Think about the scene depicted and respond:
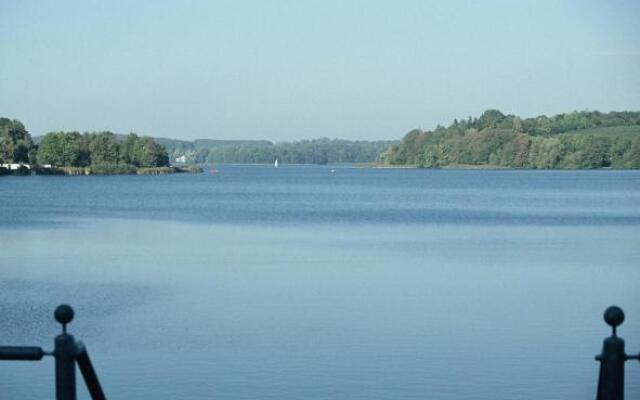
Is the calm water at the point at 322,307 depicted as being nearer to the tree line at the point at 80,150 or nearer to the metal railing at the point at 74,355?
the metal railing at the point at 74,355

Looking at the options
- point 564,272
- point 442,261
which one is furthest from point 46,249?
point 564,272

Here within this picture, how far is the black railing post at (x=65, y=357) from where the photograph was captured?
800 centimetres

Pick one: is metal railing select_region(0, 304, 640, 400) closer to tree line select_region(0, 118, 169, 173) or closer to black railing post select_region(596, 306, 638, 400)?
black railing post select_region(596, 306, 638, 400)

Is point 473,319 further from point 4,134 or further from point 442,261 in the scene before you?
point 4,134

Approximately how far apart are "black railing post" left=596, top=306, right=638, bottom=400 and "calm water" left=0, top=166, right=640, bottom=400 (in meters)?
6.80

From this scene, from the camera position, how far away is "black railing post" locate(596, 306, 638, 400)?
792 cm

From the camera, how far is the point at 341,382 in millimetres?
15633

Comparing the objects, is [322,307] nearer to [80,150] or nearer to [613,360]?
[613,360]

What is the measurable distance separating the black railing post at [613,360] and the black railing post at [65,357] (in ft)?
12.0

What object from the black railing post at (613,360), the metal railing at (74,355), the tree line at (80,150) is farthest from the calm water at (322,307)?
the tree line at (80,150)

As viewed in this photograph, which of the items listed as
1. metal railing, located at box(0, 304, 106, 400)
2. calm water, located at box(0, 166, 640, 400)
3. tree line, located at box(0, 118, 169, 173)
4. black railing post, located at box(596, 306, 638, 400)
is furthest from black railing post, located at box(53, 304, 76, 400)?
tree line, located at box(0, 118, 169, 173)

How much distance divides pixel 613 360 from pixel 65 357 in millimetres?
3776

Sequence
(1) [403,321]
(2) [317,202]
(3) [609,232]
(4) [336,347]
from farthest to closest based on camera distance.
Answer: (2) [317,202] → (3) [609,232] → (1) [403,321] → (4) [336,347]

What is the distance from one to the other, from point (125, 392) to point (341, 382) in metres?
2.86
